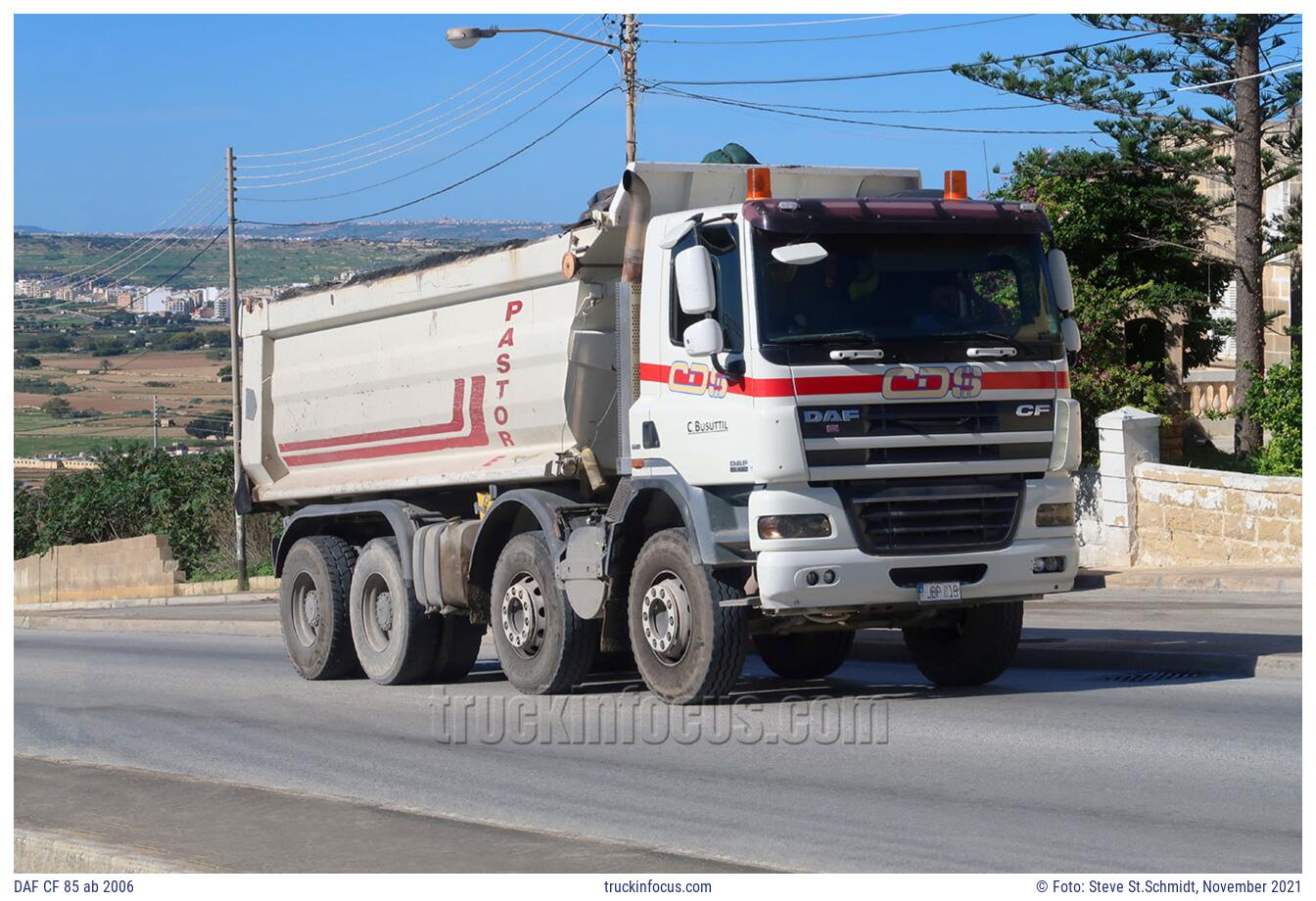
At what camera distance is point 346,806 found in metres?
8.04

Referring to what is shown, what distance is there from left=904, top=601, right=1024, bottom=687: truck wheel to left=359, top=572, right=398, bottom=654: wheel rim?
14.5ft

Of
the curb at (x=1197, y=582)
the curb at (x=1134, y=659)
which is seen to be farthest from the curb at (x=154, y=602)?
the curb at (x=1134, y=659)

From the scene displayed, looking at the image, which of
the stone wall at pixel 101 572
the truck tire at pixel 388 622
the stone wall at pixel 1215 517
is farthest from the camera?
the stone wall at pixel 101 572

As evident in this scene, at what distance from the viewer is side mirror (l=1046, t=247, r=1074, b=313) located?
11039mm

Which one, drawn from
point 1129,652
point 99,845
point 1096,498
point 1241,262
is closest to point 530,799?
point 99,845

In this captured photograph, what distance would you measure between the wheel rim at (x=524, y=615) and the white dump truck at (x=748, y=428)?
2 cm

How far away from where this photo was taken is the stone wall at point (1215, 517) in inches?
778

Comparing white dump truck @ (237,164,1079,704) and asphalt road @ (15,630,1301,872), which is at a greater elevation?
white dump truck @ (237,164,1079,704)

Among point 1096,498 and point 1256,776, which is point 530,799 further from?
point 1096,498

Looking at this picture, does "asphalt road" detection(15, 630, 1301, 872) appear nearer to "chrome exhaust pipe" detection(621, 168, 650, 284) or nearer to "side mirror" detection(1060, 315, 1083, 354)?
"side mirror" detection(1060, 315, 1083, 354)

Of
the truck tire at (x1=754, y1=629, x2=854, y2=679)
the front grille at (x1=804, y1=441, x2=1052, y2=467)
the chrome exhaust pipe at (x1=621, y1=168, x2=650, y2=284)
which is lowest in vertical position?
Answer: the truck tire at (x1=754, y1=629, x2=854, y2=679)

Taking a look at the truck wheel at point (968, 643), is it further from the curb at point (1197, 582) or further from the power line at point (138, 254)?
the power line at point (138, 254)

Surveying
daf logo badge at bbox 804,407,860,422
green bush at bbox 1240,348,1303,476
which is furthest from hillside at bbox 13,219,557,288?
green bush at bbox 1240,348,1303,476

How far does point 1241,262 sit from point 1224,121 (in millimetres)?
2079
